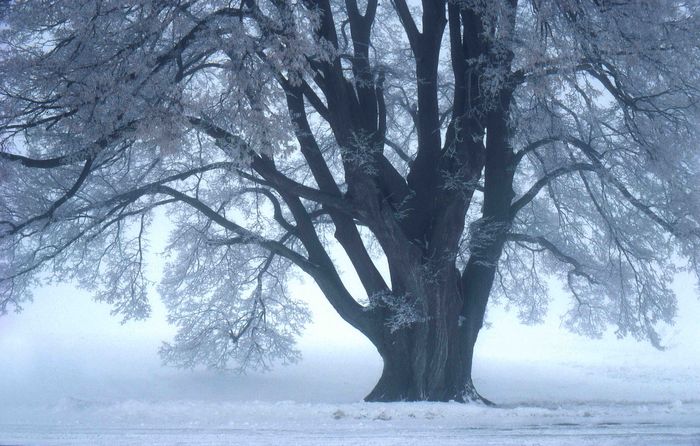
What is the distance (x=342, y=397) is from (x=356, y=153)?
19.6 feet

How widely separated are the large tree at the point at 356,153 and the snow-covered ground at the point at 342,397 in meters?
1.66

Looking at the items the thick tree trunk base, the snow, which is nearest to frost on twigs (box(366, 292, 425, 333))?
the thick tree trunk base

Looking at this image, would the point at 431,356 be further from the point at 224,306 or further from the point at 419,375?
the point at 224,306

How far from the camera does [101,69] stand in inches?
295

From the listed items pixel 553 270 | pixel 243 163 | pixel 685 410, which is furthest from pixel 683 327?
pixel 243 163

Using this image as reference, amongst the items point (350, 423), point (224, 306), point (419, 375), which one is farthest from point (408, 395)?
point (224, 306)

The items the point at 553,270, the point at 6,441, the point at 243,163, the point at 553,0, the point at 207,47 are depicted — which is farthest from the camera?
the point at 553,270

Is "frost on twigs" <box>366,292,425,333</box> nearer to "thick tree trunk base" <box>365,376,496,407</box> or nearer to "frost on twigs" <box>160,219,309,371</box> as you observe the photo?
"thick tree trunk base" <box>365,376,496,407</box>

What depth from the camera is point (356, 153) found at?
9211 millimetres

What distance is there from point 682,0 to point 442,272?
5971 mm

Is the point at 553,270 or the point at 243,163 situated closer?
the point at 243,163

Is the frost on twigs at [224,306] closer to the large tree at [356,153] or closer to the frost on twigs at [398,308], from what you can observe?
the large tree at [356,153]

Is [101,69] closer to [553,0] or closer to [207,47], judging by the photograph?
[207,47]

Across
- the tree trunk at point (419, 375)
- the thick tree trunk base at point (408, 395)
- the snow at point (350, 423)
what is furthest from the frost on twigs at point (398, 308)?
the snow at point (350, 423)
